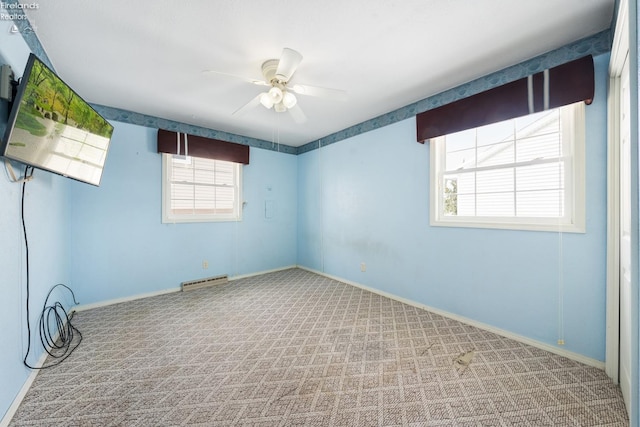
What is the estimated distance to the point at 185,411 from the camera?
1.46m

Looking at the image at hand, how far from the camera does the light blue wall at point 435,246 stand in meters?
1.83

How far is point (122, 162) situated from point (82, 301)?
1.71m

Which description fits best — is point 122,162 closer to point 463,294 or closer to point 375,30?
point 375,30

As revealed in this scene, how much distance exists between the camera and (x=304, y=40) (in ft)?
6.08

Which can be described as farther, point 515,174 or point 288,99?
point 515,174

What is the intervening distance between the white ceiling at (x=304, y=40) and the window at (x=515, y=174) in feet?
1.89

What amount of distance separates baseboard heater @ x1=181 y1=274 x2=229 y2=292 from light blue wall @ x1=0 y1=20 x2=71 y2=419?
4.94 feet

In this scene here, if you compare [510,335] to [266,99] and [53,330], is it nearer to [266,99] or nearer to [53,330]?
[266,99]

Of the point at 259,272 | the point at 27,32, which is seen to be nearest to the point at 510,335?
the point at 259,272

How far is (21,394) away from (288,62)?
2.76 m

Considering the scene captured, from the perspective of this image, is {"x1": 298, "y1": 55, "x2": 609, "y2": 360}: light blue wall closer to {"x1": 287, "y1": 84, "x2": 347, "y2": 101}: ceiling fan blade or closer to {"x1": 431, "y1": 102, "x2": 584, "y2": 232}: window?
{"x1": 431, "y1": 102, "x2": 584, "y2": 232}: window

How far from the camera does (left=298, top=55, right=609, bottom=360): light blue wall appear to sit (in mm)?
1832

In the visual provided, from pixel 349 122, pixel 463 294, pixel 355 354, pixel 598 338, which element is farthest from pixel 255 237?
pixel 598 338

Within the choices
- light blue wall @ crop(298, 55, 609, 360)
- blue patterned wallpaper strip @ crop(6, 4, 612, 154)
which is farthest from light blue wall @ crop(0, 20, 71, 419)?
light blue wall @ crop(298, 55, 609, 360)
